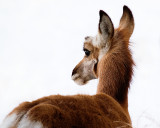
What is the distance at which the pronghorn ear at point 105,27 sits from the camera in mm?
4123

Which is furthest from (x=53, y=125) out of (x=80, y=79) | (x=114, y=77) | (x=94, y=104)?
(x=80, y=79)

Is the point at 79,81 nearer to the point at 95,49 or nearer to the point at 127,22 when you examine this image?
the point at 95,49

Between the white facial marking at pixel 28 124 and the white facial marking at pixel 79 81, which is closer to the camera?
the white facial marking at pixel 28 124

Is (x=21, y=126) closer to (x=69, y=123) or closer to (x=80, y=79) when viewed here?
(x=69, y=123)

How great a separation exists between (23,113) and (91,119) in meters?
0.58

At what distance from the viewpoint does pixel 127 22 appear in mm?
4773

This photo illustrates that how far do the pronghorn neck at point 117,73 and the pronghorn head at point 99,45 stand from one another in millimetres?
242

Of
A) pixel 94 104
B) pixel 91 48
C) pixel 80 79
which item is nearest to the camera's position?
pixel 94 104

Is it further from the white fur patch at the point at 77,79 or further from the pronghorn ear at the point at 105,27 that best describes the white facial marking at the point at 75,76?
the pronghorn ear at the point at 105,27

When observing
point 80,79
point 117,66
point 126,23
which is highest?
point 126,23

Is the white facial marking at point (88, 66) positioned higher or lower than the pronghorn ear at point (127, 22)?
lower

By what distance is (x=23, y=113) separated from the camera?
2385 mm

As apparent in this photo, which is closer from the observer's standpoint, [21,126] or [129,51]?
[21,126]

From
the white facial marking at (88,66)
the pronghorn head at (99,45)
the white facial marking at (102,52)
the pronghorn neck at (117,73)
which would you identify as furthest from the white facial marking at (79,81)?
the pronghorn neck at (117,73)
